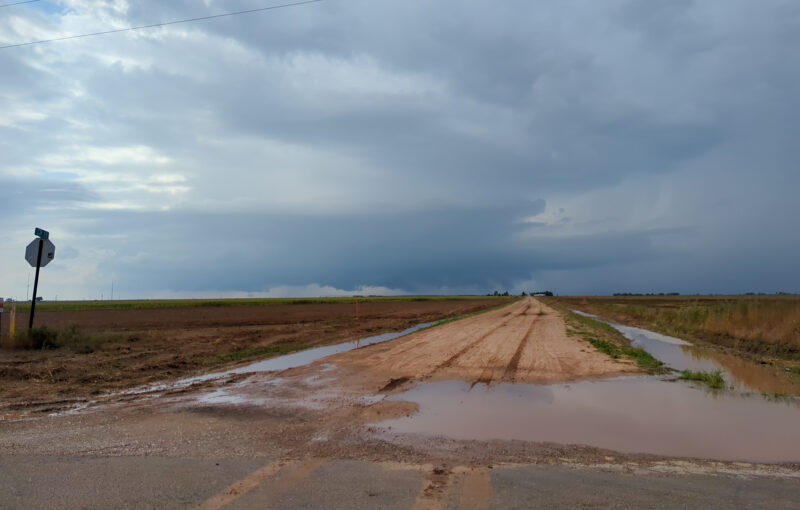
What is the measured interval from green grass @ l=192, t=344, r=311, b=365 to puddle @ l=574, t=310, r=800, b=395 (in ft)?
42.5

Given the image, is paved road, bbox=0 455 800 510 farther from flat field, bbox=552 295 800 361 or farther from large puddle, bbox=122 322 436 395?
flat field, bbox=552 295 800 361

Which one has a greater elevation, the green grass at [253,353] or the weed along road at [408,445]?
the weed along road at [408,445]

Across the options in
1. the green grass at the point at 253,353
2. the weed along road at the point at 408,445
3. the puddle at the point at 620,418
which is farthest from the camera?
the green grass at the point at 253,353

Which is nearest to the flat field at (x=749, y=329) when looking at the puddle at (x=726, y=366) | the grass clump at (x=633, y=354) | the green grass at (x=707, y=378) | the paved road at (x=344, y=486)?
the puddle at (x=726, y=366)

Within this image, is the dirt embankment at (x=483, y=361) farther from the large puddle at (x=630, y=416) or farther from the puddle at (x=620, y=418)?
the puddle at (x=620, y=418)

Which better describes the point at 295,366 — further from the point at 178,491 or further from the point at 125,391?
the point at 178,491

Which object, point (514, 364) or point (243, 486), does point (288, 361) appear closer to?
point (514, 364)

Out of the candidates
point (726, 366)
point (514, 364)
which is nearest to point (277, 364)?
point (514, 364)

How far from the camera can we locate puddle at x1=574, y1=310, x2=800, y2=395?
1220 centimetres

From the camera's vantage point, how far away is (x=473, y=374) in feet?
43.8

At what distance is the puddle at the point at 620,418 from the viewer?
7247 millimetres

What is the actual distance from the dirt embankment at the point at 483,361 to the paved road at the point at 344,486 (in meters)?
6.10

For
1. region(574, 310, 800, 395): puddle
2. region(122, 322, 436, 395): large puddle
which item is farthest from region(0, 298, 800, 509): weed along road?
region(574, 310, 800, 395): puddle

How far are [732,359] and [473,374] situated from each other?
34.0 ft
